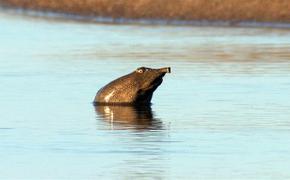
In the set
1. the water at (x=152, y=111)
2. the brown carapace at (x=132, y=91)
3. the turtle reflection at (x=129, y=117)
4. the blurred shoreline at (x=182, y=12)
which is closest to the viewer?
the water at (x=152, y=111)

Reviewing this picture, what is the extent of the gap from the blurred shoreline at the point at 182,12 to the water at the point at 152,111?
2.82 m

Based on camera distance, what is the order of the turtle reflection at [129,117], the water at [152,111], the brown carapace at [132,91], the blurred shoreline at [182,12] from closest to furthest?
the water at [152,111] < the turtle reflection at [129,117] < the brown carapace at [132,91] < the blurred shoreline at [182,12]

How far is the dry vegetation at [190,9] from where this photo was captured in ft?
127

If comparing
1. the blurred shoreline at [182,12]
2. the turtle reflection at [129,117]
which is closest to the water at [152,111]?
the turtle reflection at [129,117]

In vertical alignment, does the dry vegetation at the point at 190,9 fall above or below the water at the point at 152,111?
above

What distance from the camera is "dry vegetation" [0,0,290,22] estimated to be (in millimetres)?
38719

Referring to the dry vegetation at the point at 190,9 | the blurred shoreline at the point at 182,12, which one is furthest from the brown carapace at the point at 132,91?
the dry vegetation at the point at 190,9

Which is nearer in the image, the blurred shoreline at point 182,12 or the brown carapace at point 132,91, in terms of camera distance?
the brown carapace at point 132,91

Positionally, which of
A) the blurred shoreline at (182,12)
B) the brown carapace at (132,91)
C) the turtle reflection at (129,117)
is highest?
the blurred shoreline at (182,12)

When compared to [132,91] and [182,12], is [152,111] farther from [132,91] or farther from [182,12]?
[182,12]

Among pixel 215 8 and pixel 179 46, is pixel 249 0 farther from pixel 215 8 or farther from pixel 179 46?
pixel 179 46

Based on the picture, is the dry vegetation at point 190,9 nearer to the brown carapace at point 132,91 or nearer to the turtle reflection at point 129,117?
the brown carapace at point 132,91

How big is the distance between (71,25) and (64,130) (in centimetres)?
2252

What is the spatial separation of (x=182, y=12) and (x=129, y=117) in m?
20.7
